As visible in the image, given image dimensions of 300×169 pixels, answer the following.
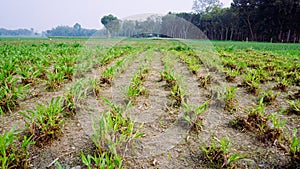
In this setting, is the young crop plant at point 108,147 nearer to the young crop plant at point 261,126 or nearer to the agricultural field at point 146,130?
the agricultural field at point 146,130

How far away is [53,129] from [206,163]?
4.55 feet

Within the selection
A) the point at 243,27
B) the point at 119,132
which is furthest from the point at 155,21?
the point at 243,27

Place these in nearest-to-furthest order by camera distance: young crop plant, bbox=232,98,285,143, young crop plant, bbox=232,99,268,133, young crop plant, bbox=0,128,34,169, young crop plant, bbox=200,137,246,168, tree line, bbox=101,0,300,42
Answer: young crop plant, bbox=0,128,34,169 < young crop plant, bbox=200,137,246,168 < young crop plant, bbox=232,98,285,143 < young crop plant, bbox=232,99,268,133 < tree line, bbox=101,0,300,42

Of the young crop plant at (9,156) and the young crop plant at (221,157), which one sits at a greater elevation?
the young crop plant at (9,156)

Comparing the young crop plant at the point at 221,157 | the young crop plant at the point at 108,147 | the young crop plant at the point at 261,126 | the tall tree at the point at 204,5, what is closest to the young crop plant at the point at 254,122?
the young crop plant at the point at 261,126

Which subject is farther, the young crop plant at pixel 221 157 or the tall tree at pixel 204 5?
the tall tree at pixel 204 5

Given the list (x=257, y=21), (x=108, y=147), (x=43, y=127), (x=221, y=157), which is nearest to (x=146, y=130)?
(x=108, y=147)

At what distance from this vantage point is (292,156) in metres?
1.57

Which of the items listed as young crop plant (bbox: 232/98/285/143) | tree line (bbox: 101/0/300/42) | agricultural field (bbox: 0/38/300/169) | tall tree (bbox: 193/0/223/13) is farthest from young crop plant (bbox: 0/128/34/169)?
tall tree (bbox: 193/0/223/13)

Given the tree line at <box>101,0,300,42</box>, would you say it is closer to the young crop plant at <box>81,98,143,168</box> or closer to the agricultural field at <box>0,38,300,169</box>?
the agricultural field at <box>0,38,300,169</box>

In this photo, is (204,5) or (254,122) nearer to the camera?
(254,122)

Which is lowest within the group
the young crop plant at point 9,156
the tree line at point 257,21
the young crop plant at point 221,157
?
the young crop plant at point 221,157

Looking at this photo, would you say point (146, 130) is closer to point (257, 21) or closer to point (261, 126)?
point (261, 126)

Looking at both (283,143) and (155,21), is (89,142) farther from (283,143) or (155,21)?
(155,21)
